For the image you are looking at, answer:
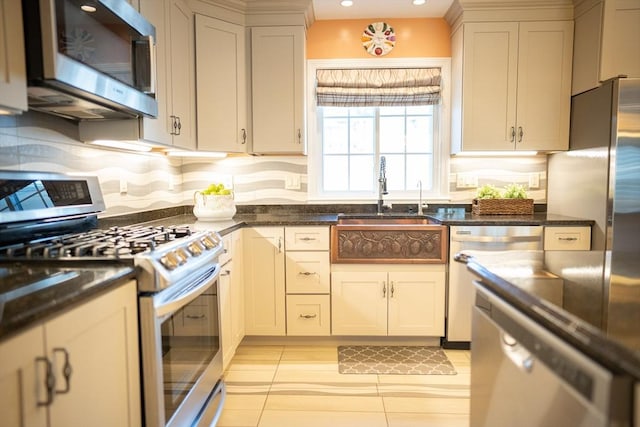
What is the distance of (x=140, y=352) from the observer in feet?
4.12

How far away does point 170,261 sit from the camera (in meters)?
1.37

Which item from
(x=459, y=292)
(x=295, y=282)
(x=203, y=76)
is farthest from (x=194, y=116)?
(x=459, y=292)

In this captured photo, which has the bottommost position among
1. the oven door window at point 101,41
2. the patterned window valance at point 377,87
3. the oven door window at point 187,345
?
the oven door window at point 187,345

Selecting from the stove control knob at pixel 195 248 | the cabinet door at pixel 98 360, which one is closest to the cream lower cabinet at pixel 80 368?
the cabinet door at pixel 98 360

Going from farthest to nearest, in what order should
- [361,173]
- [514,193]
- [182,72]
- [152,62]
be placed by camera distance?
1. [361,173]
2. [514,193]
3. [182,72]
4. [152,62]

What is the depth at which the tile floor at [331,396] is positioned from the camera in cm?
189

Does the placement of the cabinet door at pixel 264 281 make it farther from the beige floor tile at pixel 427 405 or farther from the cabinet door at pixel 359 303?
the beige floor tile at pixel 427 405

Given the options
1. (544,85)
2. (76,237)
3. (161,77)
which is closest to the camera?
(76,237)

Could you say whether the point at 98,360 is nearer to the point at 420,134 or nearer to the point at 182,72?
the point at 182,72

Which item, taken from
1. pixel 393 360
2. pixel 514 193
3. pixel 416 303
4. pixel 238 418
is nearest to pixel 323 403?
pixel 238 418

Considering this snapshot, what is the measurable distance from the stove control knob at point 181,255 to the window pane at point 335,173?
1936 mm

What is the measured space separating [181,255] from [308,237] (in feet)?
4.10

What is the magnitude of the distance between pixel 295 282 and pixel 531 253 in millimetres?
1589

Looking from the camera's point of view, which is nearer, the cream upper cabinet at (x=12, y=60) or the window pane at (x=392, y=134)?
the cream upper cabinet at (x=12, y=60)
